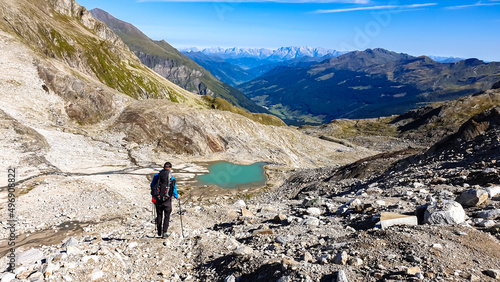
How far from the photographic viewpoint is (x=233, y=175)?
217ft

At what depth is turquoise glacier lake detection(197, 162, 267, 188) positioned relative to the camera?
5802 cm

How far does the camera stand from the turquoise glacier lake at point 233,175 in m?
58.0

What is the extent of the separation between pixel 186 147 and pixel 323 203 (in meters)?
58.7

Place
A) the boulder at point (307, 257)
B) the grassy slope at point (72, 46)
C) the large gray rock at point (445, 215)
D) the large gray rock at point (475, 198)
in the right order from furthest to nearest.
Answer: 1. the grassy slope at point (72, 46)
2. the large gray rock at point (475, 198)
3. the large gray rock at point (445, 215)
4. the boulder at point (307, 257)

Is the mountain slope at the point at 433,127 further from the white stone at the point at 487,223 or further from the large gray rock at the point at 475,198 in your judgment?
the white stone at the point at 487,223

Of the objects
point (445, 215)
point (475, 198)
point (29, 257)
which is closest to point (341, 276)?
point (445, 215)

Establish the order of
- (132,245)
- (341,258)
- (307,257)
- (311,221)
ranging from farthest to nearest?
(311,221) < (132,245) < (307,257) < (341,258)

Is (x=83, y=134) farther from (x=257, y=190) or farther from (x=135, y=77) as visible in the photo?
(x=135, y=77)

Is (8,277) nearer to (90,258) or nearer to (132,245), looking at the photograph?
(90,258)

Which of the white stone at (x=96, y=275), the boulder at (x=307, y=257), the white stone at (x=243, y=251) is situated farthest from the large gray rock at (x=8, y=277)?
the boulder at (x=307, y=257)

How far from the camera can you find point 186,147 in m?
75.4

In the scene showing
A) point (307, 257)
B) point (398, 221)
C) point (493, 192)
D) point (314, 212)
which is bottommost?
point (314, 212)

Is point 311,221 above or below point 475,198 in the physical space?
below

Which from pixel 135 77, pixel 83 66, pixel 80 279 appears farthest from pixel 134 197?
pixel 135 77
